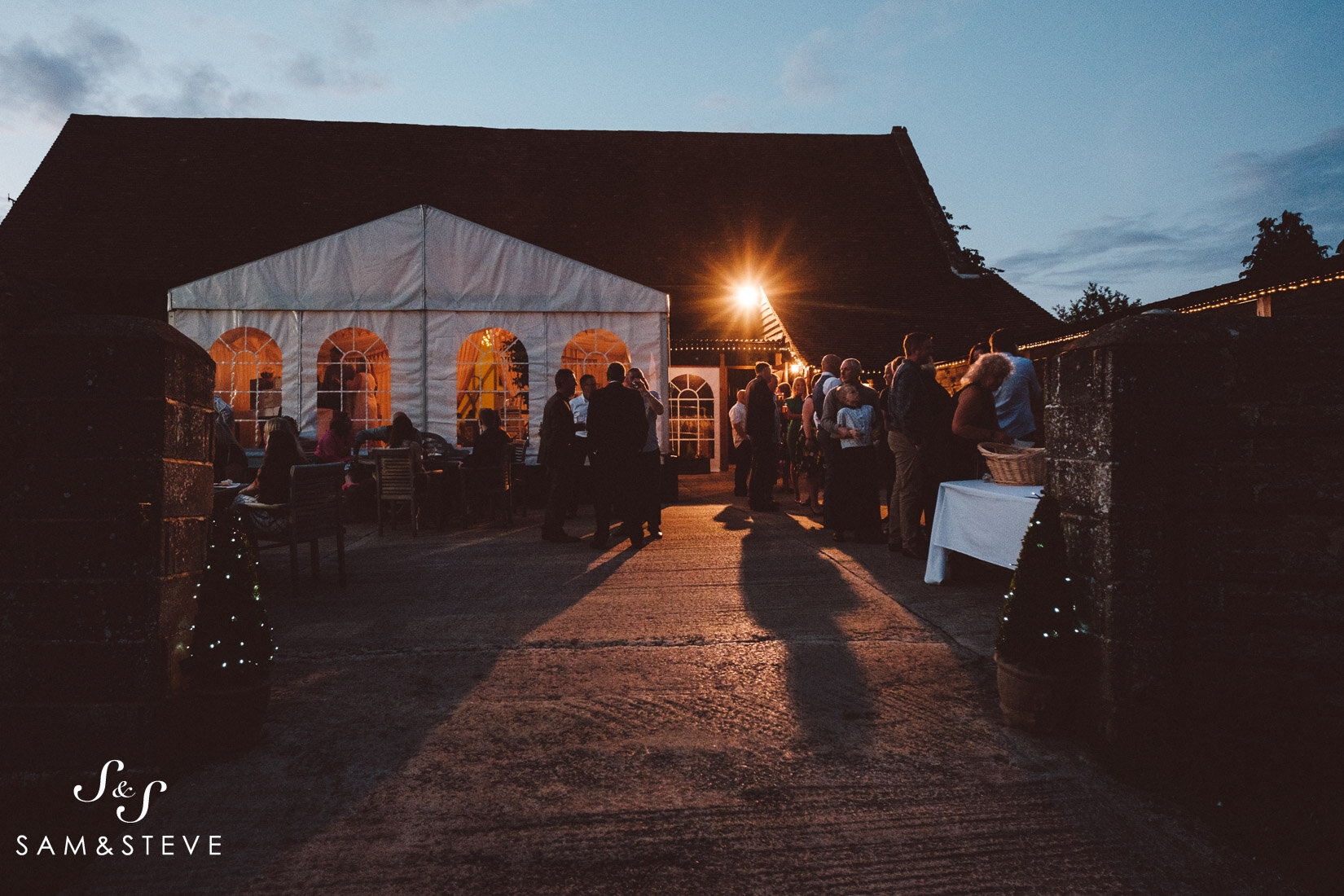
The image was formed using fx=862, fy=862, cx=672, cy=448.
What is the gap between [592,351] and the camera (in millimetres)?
12742

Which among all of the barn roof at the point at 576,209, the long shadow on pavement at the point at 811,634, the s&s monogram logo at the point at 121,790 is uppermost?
the barn roof at the point at 576,209

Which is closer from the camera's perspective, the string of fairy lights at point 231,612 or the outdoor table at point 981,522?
the string of fairy lights at point 231,612

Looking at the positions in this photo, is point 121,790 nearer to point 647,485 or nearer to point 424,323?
point 647,485

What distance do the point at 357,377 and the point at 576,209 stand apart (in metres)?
10.1

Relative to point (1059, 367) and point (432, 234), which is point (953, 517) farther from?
point (432, 234)

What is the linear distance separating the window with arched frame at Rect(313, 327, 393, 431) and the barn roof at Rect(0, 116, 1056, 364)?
5820 mm

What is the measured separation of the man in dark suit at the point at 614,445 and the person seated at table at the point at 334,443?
3757 mm

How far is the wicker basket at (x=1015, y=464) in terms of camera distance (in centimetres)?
501

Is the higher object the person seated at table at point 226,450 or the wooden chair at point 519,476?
the person seated at table at point 226,450

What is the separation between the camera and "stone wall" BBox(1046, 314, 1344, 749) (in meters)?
2.89

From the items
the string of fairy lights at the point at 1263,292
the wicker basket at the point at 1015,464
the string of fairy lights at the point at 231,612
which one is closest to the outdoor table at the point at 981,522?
the wicker basket at the point at 1015,464

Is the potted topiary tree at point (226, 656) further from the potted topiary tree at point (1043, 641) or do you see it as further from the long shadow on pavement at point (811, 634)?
the potted topiary tree at point (1043, 641)

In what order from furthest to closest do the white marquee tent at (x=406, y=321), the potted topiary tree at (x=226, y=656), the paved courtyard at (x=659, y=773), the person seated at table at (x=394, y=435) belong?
the white marquee tent at (x=406, y=321) < the person seated at table at (x=394, y=435) < the potted topiary tree at (x=226, y=656) < the paved courtyard at (x=659, y=773)

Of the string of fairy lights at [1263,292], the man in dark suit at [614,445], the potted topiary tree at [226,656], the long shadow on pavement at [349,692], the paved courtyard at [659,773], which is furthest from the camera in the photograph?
the man in dark suit at [614,445]
